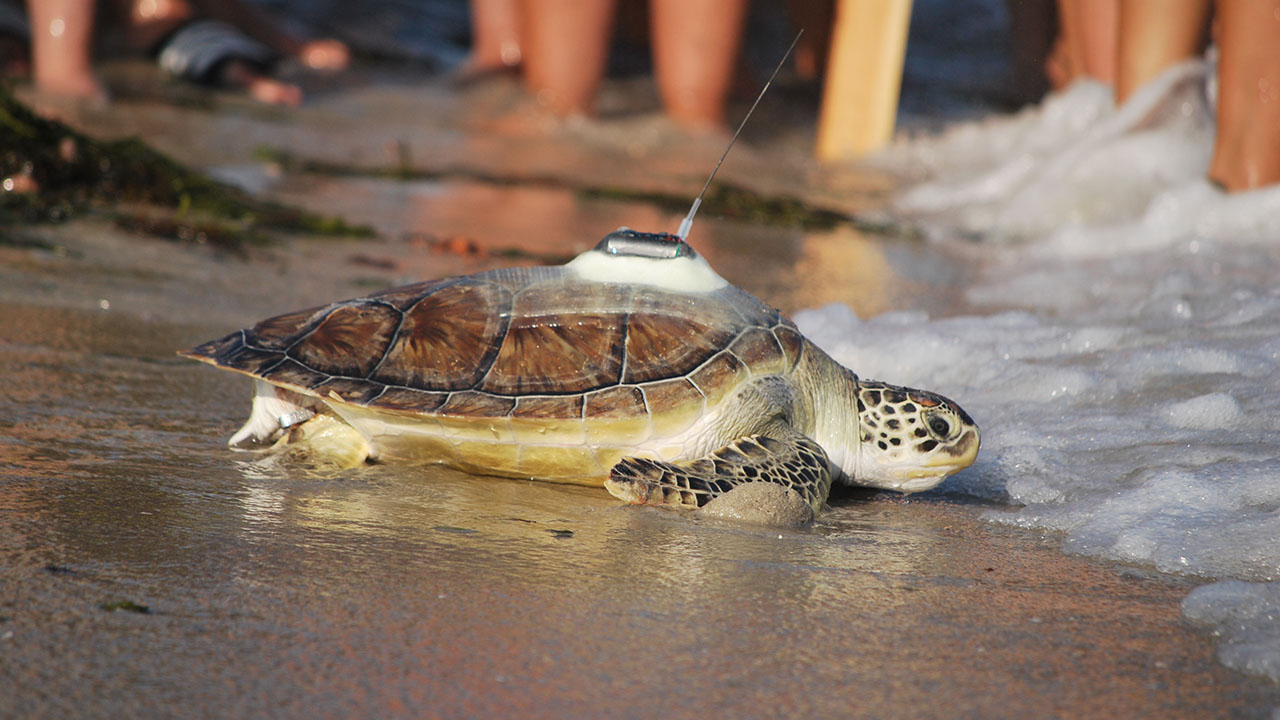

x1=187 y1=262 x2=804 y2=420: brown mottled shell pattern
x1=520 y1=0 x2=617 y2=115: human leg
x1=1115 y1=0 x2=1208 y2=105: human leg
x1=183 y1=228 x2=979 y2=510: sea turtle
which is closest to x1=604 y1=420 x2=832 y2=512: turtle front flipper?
x1=183 y1=228 x2=979 y2=510: sea turtle

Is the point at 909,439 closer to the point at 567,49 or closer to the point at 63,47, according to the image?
the point at 567,49

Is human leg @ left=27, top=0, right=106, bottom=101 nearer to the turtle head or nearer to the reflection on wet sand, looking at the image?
the reflection on wet sand

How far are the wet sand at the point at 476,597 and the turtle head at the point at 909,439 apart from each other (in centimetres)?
6

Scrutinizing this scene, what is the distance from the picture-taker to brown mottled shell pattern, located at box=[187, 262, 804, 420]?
101 inches

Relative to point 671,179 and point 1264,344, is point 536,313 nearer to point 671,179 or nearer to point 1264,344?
point 1264,344

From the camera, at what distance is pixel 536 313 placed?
8.77 ft

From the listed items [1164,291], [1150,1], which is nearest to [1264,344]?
[1164,291]

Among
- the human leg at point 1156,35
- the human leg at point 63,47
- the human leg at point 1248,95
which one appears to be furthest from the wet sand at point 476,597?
the human leg at point 63,47

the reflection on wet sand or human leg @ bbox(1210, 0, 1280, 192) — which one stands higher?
human leg @ bbox(1210, 0, 1280, 192)

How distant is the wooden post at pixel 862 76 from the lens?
773 cm

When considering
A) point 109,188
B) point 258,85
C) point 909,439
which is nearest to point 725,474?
point 909,439

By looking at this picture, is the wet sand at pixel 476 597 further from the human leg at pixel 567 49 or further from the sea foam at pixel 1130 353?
the human leg at pixel 567 49

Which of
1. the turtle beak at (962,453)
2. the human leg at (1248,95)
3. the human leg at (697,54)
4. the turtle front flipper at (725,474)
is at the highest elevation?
the human leg at (697,54)

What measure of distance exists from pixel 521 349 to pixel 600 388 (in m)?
0.21
